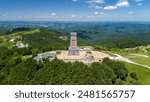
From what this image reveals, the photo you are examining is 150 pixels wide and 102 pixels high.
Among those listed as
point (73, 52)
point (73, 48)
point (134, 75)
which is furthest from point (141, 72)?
point (73, 48)

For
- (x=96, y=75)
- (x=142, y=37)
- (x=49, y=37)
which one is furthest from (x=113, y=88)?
(x=142, y=37)

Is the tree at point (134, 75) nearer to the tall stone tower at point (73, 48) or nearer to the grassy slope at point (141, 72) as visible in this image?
the grassy slope at point (141, 72)

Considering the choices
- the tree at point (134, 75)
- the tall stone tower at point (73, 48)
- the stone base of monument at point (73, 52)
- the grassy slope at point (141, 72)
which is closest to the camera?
the grassy slope at point (141, 72)

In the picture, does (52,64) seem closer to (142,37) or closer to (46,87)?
(46,87)

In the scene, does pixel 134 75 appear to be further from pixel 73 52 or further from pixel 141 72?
pixel 73 52

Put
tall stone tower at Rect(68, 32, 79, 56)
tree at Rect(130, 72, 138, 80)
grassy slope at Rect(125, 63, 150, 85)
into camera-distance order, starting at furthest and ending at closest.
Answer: tall stone tower at Rect(68, 32, 79, 56)
tree at Rect(130, 72, 138, 80)
grassy slope at Rect(125, 63, 150, 85)

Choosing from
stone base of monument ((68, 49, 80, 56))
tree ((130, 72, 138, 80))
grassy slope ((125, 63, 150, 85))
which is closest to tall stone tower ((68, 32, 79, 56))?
stone base of monument ((68, 49, 80, 56))

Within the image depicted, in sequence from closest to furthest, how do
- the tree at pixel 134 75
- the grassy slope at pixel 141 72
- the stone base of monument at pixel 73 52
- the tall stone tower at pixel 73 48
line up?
the grassy slope at pixel 141 72 < the tree at pixel 134 75 < the stone base of monument at pixel 73 52 < the tall stone tower at pixel 73 48

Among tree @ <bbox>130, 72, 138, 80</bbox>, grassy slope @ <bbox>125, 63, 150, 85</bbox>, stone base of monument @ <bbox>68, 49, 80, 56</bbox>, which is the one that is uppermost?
stone base of monument @ <bbox>68, 49, 80, 56</bbox>

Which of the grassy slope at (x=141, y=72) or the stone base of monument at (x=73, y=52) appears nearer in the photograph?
the grassy slope at (x=141, y=72)

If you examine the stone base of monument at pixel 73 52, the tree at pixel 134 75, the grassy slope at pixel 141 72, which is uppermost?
the stone base of monument at pixel 73 52

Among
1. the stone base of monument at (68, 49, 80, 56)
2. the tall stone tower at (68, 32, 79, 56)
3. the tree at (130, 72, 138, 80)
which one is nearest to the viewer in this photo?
the tree at (130, 72, 138, 80)

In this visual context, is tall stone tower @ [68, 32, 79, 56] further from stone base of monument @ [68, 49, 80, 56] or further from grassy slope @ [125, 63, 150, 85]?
grassy slope @ [125, 63, 150, 85]

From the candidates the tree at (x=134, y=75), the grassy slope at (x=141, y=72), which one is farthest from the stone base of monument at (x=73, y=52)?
the tree at (x=134, y=75)
